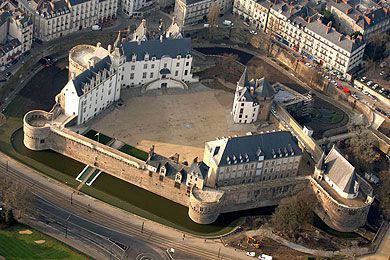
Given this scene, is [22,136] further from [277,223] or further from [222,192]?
[277,223]

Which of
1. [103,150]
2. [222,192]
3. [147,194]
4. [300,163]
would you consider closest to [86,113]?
[103,150]

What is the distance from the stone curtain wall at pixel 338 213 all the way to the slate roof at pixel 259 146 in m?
10.4

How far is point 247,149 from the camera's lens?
18625 centimetres

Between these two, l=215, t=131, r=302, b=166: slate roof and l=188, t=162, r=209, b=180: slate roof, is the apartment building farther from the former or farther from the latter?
l=188, t=162, r=209, b=180: slate roof

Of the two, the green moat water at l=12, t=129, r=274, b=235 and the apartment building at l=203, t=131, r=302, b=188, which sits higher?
the apartment building at l=203, t=131, r=302, b=188

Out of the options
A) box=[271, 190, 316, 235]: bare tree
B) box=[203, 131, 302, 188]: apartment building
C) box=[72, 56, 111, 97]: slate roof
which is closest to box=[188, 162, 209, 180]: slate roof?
box=[203, 131, 302, 188]: apartment building

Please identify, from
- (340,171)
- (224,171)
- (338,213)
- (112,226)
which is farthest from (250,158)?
(112,226)

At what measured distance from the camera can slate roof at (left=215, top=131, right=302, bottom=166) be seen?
184 meters

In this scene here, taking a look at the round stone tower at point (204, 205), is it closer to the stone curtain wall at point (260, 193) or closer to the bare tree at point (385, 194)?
the stone curtain wall at point (260, 193)

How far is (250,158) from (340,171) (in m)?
21.0

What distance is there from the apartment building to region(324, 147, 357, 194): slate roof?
23.8 feet

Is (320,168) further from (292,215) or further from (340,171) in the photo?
(292,215)

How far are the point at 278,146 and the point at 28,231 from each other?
60004mm

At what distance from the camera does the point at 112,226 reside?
177625mm
